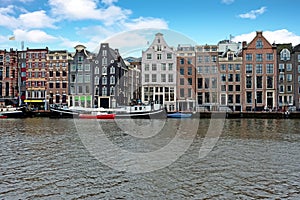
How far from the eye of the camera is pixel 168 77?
242 feet

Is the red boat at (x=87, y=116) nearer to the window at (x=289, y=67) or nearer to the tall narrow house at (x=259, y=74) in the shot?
the tall narrow house at (x=259, y=74)

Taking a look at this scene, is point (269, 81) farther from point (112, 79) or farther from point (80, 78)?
point (80, 78)

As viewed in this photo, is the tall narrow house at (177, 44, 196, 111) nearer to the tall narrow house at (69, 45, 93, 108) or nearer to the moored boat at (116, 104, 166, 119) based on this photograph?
the moored boat at (116, 104, 166, 119)

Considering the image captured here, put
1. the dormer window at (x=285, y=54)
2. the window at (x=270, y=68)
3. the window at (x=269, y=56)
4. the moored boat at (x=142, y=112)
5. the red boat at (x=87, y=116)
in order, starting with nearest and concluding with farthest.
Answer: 1. the moored boat at (x=142, y=112)
2. the red boat at (x=87, y=116)
3. the window at (x=270, y=68)
4. the window at (x=269, y=56)
5. the dormer window at (x=285, y=54)

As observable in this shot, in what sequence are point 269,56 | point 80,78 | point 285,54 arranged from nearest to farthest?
Answer: point 269,56
point 285,54
point 80,78

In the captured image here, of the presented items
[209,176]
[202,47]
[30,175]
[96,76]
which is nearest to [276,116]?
[202,47]

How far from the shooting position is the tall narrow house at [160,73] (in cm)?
7338

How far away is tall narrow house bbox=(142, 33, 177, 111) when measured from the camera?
73375 millimetres

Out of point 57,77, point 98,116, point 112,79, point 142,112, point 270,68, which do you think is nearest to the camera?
point 142,112

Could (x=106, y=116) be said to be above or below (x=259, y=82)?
below

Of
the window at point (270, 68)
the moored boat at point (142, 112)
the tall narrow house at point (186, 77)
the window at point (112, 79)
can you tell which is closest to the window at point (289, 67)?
the window at point (270, 68)

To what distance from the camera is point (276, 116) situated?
5997 centimetres

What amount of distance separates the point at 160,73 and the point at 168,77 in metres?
2.08

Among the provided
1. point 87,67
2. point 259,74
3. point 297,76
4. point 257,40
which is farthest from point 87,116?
point 297,76
